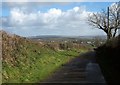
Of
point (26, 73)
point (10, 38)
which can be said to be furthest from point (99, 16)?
point (26, 73)

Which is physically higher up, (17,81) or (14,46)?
(14,46)

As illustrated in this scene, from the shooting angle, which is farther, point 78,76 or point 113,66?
point 113,66

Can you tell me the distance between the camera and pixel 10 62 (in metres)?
19.4

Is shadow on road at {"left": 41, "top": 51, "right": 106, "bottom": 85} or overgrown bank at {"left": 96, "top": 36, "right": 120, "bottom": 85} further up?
overgrown bank at {"left": 96, "top": 36, "right": 120, "bottom": 85}

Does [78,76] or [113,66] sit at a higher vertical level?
[113,66]

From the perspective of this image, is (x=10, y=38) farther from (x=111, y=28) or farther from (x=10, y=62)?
(x=111, y=28)

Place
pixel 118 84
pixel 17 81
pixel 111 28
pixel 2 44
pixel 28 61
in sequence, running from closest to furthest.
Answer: pixel 118 84 → pixel 17 81 → pixel 2 44 → pixel 28 61 → pixel 111 28

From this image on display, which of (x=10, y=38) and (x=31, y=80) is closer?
(x=31, y=80)

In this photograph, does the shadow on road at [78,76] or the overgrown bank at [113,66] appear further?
the shadow on road at [78,76]

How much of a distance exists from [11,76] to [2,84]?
81.5 inches

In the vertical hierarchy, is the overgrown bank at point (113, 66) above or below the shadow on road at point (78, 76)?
above

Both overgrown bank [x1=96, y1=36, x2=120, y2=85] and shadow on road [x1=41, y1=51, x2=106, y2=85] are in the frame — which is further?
shadow on road [x1=41, y1=51, x2=106, y2=85]

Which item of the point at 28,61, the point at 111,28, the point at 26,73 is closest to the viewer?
the point at 26,73

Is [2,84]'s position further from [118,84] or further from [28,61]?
[28,61]
